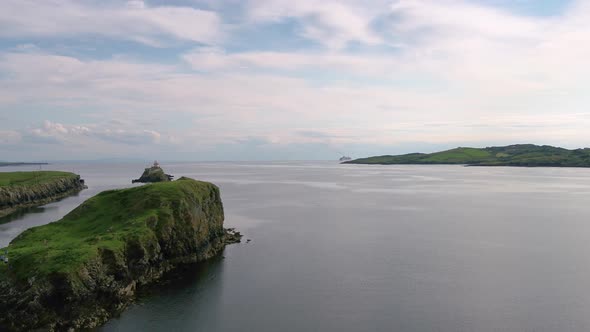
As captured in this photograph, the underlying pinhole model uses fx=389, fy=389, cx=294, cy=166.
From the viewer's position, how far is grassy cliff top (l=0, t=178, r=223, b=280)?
36750 millimetres

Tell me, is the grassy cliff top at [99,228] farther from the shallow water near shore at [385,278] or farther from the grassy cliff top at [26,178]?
the grassy cliff top at [26,178]

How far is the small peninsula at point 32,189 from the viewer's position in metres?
109

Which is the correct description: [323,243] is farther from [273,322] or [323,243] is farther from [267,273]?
[273,322]

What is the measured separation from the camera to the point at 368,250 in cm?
5991

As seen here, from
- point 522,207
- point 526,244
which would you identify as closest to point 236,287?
point 526,244

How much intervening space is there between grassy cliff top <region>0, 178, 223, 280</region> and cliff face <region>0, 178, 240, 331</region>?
110 millimetres

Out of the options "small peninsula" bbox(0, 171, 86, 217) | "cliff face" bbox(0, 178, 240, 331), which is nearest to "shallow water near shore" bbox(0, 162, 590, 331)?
"cliff face" bbox(0, 178, 240, 331)

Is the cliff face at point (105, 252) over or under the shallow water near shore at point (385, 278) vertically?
over

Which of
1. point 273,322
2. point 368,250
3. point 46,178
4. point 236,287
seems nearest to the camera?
point 273,322

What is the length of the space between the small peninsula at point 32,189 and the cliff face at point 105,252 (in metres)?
63.3

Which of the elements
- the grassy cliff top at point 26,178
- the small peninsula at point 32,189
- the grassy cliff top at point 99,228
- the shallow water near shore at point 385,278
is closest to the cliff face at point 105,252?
the grassy cliff top at point 99,228

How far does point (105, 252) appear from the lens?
1619 inches

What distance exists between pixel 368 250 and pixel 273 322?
27.5m

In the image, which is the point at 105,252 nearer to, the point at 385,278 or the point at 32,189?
the point at 385,278
